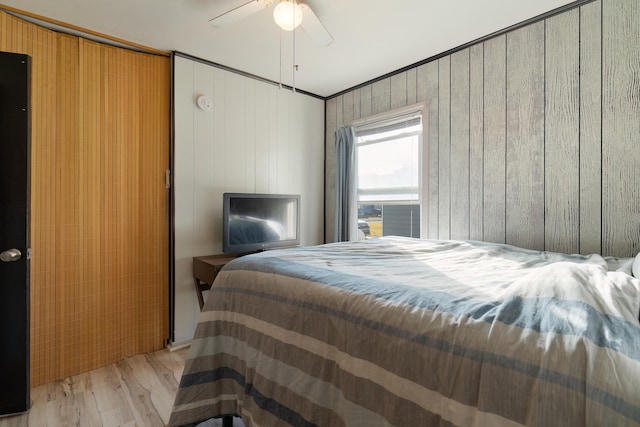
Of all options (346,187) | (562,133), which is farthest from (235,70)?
(562,133)

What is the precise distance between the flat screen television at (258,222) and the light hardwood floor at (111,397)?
99 cm

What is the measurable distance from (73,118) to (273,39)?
1.53m

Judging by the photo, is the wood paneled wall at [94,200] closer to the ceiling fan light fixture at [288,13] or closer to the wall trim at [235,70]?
the wall trim at [235,70]

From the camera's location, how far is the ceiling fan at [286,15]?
1681 mm

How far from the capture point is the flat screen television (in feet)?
8.27

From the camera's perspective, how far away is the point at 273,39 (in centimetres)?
234

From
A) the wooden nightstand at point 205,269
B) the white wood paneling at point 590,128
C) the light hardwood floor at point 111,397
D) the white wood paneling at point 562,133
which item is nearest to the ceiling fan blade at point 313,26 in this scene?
the white wood paneling at point 562,133

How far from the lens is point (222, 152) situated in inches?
108

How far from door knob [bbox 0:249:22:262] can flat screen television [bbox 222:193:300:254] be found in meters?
1.19

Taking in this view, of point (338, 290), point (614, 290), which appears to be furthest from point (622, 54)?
point (338, 290)

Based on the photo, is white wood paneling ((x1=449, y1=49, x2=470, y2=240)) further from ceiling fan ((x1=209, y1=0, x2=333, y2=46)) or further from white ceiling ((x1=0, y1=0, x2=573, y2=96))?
ceiling fan ((x1=209, y1=0, x2=333, y2=46))

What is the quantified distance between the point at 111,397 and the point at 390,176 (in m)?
2.74

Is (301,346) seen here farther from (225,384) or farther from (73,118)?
(73,118)

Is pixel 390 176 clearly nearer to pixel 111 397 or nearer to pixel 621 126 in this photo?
pixel 621 126
